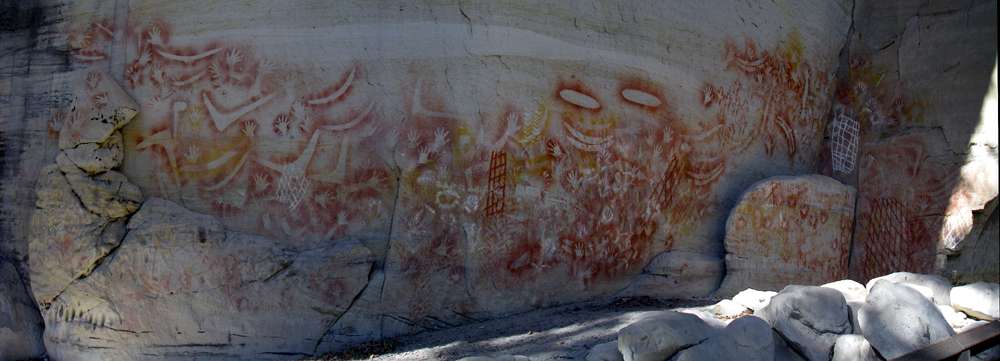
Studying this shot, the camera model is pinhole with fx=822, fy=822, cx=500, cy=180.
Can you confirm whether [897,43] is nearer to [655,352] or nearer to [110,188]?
[655,352]

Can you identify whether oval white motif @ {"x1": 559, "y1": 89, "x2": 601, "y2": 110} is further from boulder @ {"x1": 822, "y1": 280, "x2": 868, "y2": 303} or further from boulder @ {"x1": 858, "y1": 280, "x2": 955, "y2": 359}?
boulder @ {"x1": 858, "y1": 280, "x2": 955, "y2": 359}

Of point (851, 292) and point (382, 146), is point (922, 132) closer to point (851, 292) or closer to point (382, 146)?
point (851, 292)

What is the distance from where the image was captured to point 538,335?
4.79 meters

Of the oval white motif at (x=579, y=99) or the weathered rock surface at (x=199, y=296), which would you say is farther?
the oval white motif at (x=579, y=99)

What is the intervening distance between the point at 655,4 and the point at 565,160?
55.2 inches

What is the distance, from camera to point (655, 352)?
3.74m

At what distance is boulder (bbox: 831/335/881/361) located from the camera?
391cm

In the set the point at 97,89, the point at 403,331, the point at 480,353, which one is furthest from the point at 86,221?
the point at 480,353

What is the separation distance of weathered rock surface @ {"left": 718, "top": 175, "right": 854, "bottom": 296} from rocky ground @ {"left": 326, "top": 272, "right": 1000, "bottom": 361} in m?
1.44

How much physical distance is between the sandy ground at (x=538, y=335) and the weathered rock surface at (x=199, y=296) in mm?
621

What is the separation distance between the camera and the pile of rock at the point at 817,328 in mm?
3777

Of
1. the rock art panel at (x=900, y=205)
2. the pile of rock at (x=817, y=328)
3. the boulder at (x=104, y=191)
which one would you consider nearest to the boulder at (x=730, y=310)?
the pile of rock at (x=817, y=328)

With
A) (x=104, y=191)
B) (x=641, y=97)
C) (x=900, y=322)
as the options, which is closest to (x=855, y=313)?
(x=900, y=322)

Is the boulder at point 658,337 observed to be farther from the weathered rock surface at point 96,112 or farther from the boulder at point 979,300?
the weathered rock surface at point 96,112
